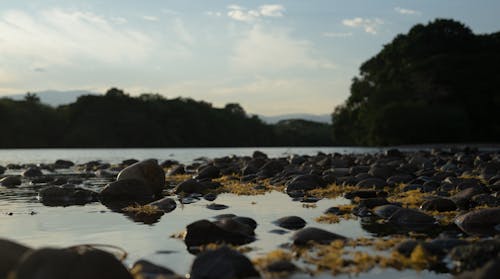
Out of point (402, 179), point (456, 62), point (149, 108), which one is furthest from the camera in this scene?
point (149, 108)

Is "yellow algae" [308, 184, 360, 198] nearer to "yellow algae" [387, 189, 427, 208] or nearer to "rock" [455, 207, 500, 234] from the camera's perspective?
"yellow algae" [387, 189, 427, 208]

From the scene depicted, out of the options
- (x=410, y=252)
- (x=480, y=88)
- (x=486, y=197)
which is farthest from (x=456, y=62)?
(x=410, y=252)

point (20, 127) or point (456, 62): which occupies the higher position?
point (456, 62)

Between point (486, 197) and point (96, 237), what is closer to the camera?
point (96, 237)

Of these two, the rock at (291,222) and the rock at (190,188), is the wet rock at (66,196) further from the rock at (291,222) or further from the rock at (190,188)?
the rock at (291,222)

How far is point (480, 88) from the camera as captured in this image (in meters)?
64.6

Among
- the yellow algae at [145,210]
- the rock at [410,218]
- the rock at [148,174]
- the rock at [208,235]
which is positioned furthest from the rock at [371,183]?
the rock at [208,235]

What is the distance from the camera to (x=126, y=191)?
12.0 meters

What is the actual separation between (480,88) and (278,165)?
173ft

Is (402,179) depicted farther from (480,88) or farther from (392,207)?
(480,88)

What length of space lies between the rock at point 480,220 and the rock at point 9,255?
575 cm

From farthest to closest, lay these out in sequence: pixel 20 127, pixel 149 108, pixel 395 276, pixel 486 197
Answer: pixel 149 108 < pixel 20 127 < pixel 486 197 < pixel 395 276

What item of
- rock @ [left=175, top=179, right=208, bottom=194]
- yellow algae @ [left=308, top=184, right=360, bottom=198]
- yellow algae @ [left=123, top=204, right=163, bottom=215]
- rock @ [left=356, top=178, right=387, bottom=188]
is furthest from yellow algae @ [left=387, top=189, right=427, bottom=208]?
rock @ [left=175, top=179, right=208, bottom=194]

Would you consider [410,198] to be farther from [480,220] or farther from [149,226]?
[149,226]
